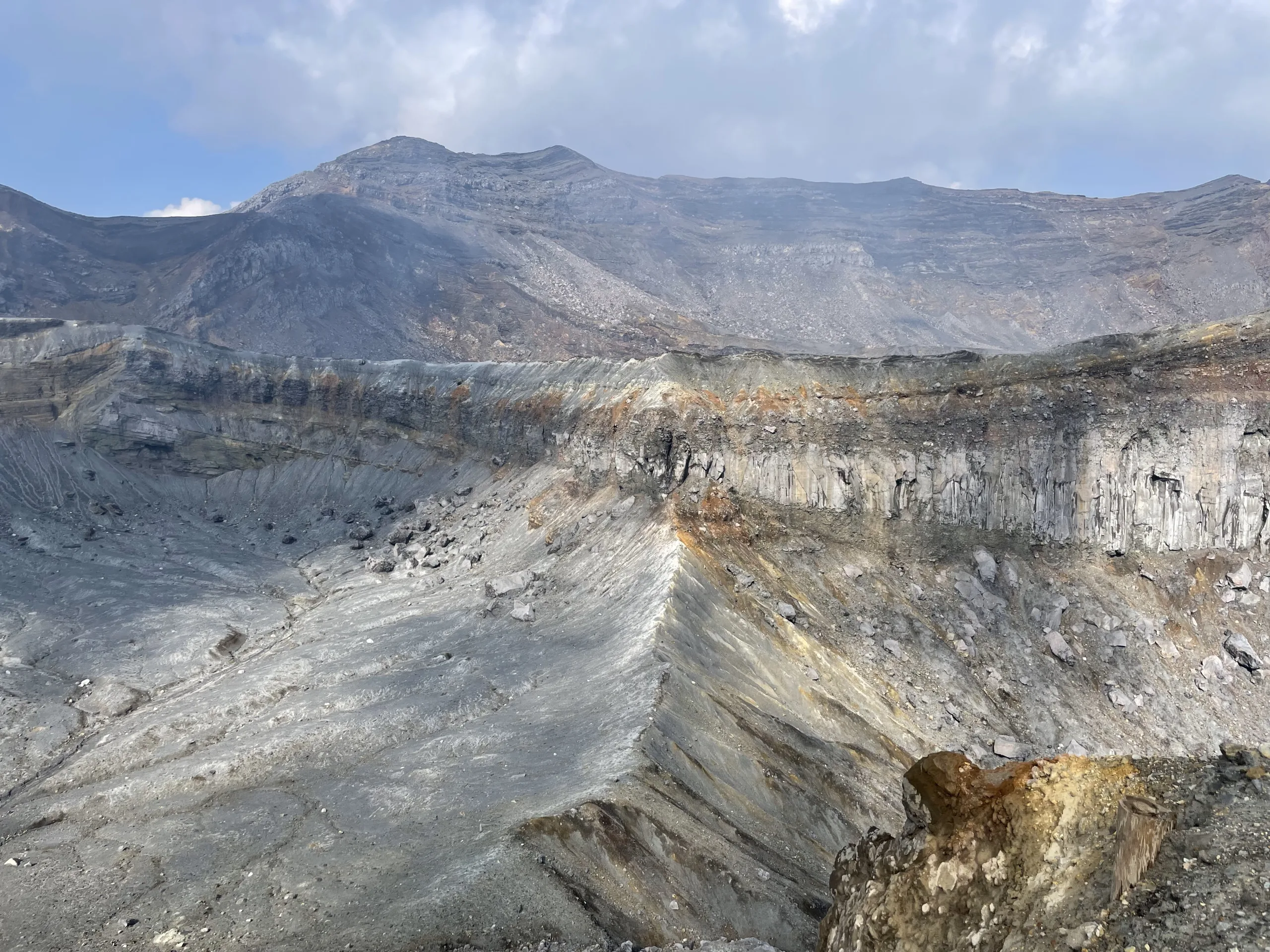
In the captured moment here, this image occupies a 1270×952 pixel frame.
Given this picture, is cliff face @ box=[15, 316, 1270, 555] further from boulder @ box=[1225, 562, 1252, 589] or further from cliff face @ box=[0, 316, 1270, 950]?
boulder @ box=[1225, 562, 1252, 589]

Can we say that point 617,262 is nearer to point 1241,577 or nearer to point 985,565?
point 985,565

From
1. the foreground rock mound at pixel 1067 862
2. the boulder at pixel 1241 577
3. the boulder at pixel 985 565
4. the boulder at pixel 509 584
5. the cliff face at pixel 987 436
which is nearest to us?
the foreground rock mound at pixel 1067 862

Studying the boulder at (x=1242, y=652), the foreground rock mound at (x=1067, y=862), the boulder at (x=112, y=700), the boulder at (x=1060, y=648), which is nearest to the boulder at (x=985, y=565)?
the boulder at (x=1060, y=648)

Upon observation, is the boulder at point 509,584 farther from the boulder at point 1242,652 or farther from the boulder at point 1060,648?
the boulder at point 1242,652

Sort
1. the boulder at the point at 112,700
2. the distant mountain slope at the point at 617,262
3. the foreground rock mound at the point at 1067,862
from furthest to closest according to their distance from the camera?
the distant mountain slope at the point at 617,262, the boulder at the point at 112,700, the foreground rock mound at the point at 1067,862

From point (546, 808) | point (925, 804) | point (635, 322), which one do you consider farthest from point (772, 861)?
point (635, 322)

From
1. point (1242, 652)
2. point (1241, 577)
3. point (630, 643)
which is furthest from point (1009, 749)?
point (1241, 577)

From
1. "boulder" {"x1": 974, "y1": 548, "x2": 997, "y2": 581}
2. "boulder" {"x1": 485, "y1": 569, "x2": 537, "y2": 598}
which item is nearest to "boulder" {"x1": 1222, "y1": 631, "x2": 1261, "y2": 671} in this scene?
"boulder" {"x1": 974, "y1": 548, "x2": 997, "y2": 581}
